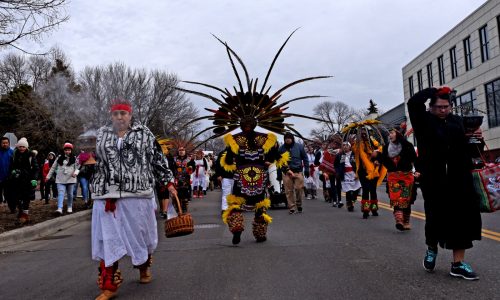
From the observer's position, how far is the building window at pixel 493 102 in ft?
86.8

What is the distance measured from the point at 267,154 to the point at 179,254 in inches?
80.2

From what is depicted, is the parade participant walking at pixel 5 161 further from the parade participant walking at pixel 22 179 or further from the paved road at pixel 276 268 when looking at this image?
the paved road at pixel 276 268

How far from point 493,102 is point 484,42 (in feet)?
12.7

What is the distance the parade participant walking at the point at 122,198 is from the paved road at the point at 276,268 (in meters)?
0.35

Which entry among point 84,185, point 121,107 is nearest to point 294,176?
point 84,185

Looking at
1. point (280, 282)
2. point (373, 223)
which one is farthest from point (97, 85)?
point (280, 282)

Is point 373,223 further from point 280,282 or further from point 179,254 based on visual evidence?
point 280,282

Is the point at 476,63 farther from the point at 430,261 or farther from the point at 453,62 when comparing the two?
the point at 430,261

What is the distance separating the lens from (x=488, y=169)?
15.1ft

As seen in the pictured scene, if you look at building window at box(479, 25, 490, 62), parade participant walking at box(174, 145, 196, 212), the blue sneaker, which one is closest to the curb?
parade participant walking at box(174, 145, 196, 212)

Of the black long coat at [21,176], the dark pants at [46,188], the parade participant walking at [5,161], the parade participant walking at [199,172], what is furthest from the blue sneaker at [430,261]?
the parade participant walking at [199,172]

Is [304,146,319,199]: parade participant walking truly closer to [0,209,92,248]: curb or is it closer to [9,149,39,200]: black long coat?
[0,209,92,248]: curb

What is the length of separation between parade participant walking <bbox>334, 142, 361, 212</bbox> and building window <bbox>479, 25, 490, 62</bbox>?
2040cm

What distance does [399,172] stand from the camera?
26.4 ft
